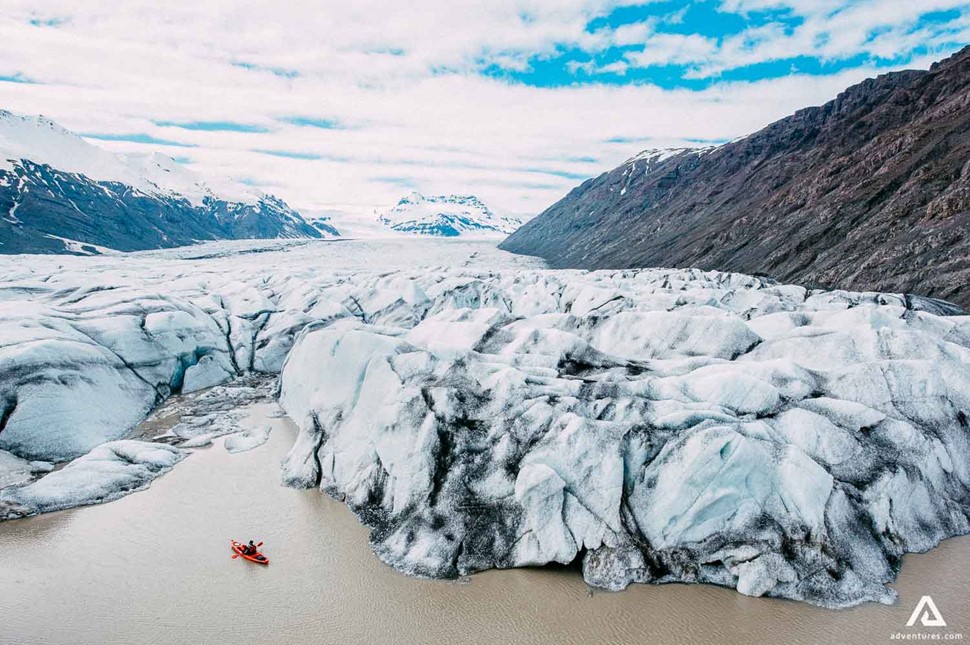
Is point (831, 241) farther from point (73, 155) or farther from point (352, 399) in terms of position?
point (73, 155)

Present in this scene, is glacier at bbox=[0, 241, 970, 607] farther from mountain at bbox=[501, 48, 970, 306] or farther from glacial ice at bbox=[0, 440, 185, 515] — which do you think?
mountain at bbox=[501, 48, 970, 306]

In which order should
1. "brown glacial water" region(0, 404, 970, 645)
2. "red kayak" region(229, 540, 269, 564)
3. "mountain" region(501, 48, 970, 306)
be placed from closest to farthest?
"brown glacial water" region(0, 404, 970, 645) < "red kayak" region(229, 540, 269, 564) < "mountain" region(501, 48, 970, 306)

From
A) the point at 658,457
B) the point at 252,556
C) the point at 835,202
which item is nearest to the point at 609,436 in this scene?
the point at 658,457

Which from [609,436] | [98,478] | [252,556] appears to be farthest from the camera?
[98,478]

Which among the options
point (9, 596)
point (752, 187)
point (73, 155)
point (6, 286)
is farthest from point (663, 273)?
point (73, 155)

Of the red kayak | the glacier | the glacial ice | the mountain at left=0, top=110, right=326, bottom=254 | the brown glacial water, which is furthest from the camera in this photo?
the mountain at left=0, top=110, right=326, bottom=254

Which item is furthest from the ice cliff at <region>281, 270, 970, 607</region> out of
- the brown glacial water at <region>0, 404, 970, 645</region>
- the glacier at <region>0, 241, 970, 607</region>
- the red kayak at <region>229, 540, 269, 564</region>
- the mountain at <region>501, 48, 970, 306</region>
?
the mountain at <region>501, 48, 970, 306</region>

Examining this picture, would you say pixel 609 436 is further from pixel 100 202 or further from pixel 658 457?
pixel 100 202
